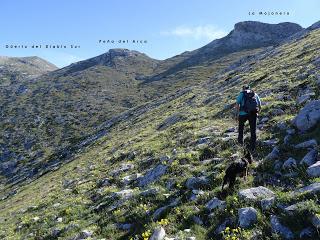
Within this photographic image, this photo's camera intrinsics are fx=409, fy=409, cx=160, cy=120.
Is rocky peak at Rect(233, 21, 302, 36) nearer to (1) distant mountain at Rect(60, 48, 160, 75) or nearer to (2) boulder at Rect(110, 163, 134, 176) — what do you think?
(1) distant mountain at Rect(60, 48, 160, 75)

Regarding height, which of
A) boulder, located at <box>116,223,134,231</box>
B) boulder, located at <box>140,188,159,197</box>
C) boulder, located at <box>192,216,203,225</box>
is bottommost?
boulder, located at <box>116,223,134,231</box>

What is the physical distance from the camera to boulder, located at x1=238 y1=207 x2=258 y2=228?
10711 millimetres

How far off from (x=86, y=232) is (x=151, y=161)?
7496mm

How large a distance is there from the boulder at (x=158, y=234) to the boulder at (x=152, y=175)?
5478mm

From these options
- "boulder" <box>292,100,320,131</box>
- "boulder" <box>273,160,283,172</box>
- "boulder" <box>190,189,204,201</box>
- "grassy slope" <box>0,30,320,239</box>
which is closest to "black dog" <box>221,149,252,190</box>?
"grassy slope" <box>0,30,320,239</box>

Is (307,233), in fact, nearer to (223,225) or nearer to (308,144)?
(223,225)

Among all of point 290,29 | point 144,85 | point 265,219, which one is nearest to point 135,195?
point 265,219

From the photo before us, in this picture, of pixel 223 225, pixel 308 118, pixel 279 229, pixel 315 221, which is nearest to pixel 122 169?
pixel 308 118

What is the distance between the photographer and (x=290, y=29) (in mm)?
182125

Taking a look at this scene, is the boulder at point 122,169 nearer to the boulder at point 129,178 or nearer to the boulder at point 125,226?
the boulder at point 129,178

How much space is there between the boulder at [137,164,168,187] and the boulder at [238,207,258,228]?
6.58m

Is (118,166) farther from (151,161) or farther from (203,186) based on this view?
(203,186)

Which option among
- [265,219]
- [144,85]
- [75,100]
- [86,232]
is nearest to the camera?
[265,219]

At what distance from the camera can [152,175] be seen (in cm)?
1811
